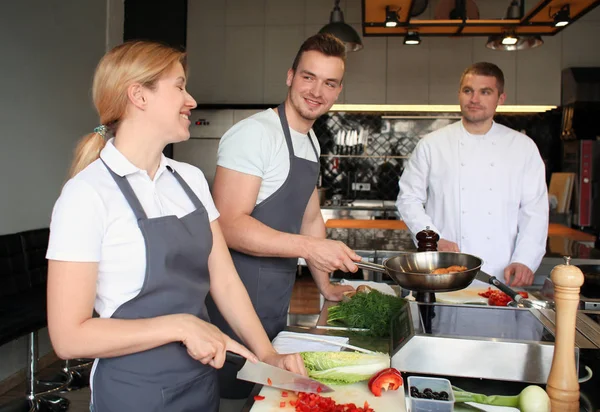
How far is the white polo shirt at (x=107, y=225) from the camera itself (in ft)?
4.56

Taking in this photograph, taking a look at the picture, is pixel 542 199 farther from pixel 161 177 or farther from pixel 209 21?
pixel 209 21

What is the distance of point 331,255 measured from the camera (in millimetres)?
1929

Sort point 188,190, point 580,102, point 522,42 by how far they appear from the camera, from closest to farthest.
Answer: point 188,190 → point 522,42 → point 580,102

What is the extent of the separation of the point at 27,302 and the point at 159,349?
273 cm

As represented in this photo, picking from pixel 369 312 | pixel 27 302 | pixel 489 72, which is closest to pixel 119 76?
pixel 369 312

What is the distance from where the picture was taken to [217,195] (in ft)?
7.29

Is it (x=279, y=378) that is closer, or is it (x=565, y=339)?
(x=565, y=339)

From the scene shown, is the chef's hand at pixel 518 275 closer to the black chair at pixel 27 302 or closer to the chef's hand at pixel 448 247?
the chef's hand at pixel 448 247

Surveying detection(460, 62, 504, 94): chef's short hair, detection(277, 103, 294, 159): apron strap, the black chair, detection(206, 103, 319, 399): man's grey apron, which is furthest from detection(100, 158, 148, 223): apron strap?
detection(460, 62, 504, 94): chef's short hair

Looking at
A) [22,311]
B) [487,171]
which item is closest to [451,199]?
[487,171]

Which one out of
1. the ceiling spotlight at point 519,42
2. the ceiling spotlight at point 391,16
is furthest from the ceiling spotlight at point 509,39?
the ceiling spotlight at point 391,16

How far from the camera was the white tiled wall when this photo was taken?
780cm

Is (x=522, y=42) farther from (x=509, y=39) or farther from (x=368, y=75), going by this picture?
(x=368, y=75)

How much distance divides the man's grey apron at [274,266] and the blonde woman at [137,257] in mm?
540
